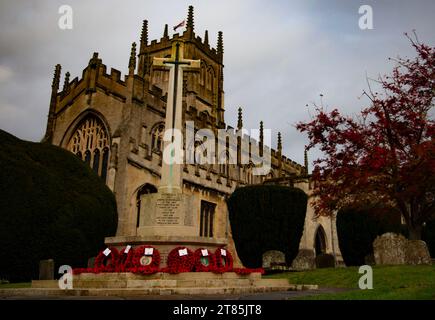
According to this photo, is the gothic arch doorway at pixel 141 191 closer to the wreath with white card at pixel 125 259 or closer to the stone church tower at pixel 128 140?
the stone church tower at pixel 128 140

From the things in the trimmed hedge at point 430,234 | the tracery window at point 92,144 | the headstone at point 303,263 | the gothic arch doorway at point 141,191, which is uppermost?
the tracery window at point 92,144

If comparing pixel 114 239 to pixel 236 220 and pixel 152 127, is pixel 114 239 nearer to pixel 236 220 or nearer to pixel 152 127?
pixel 236 220

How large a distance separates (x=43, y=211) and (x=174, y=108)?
208 inches

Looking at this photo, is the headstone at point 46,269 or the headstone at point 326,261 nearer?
the headstone at point 46,269

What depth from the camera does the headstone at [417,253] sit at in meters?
13.8

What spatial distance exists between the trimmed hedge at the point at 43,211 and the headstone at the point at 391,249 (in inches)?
392

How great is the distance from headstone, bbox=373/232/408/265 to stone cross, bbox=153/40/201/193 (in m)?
7.78

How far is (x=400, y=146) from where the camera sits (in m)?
15.2

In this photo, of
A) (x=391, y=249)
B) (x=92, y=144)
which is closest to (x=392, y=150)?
(x=391, y=249)

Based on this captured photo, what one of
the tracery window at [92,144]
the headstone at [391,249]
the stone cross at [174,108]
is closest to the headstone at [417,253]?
the headstone at [391,249]

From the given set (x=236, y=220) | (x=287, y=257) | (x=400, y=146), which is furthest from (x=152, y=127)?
(x=400, y=146)

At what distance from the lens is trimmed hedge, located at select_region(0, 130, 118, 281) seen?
12.1m

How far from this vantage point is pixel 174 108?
12.3 meters

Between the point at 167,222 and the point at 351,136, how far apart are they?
8.18 m
